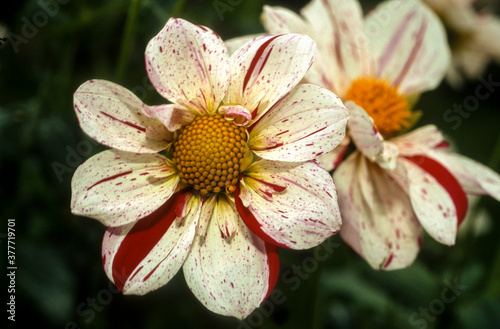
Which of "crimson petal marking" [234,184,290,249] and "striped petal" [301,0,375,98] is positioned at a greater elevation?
"striped petal" [301,0,375,98]

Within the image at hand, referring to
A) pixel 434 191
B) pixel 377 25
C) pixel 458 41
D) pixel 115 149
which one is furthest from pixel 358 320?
pixel 458 41

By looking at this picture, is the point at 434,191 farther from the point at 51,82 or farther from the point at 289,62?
the point at 51,82

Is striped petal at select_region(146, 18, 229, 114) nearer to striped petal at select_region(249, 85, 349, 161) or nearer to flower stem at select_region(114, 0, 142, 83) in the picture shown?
striped petal at select_region(249, 85, 349, 161)

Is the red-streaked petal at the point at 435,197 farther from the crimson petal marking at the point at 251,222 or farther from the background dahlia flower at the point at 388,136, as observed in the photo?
the crimson petal marking at the point at 251,222

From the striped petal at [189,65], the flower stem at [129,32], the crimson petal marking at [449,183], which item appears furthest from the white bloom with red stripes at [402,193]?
the flower stem at [129,32]

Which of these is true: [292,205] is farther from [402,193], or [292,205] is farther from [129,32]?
[129,32]

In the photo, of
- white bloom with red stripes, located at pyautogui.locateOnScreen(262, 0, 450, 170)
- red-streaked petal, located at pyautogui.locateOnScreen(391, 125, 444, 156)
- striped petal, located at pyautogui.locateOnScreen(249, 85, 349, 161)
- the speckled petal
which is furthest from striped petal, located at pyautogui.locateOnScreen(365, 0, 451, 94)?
striped petal, located at pyautogui.locateOnScreen(249, 85, 349, 161)

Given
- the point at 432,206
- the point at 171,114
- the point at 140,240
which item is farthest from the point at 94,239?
the point at 432,206
